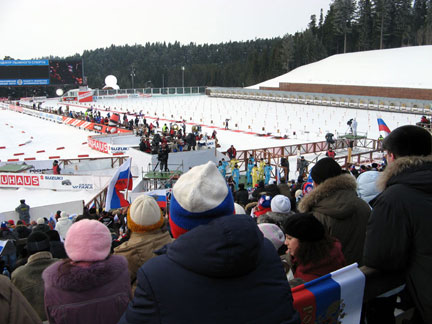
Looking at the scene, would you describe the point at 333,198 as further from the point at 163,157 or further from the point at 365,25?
the point at 365,25

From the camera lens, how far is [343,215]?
291 centimetres

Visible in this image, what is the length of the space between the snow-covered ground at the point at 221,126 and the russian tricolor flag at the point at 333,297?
14.2 metres

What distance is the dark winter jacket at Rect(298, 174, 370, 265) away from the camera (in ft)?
9.58

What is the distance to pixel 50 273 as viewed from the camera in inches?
86.4

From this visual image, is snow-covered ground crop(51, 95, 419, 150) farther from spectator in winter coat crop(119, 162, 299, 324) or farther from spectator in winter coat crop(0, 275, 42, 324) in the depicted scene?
spectator in winter coat crop(119, 162, 299, 324)

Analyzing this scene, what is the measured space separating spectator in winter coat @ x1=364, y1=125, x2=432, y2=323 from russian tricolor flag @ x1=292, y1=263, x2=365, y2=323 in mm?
173

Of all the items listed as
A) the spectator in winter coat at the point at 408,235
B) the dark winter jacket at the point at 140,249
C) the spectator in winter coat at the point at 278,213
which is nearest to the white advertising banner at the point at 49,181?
the spectator in winter coat at the point at 278,213

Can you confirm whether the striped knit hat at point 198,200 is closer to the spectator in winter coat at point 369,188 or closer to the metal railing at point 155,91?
the spectator in winter coat at point 369,188

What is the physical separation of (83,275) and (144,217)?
2.61 ft

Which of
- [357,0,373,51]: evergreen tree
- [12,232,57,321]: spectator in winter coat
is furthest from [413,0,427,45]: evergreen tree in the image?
[12,232,57,321]: spectator in winter coat

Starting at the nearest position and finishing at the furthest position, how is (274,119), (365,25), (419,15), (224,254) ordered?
1. (224,254)
2. (274,119)
3. (365,25)
4. (419,15)

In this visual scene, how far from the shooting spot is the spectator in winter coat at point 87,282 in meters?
2.14

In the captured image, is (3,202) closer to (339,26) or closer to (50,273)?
(50,273)

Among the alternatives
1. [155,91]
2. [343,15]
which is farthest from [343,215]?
[343,15]
